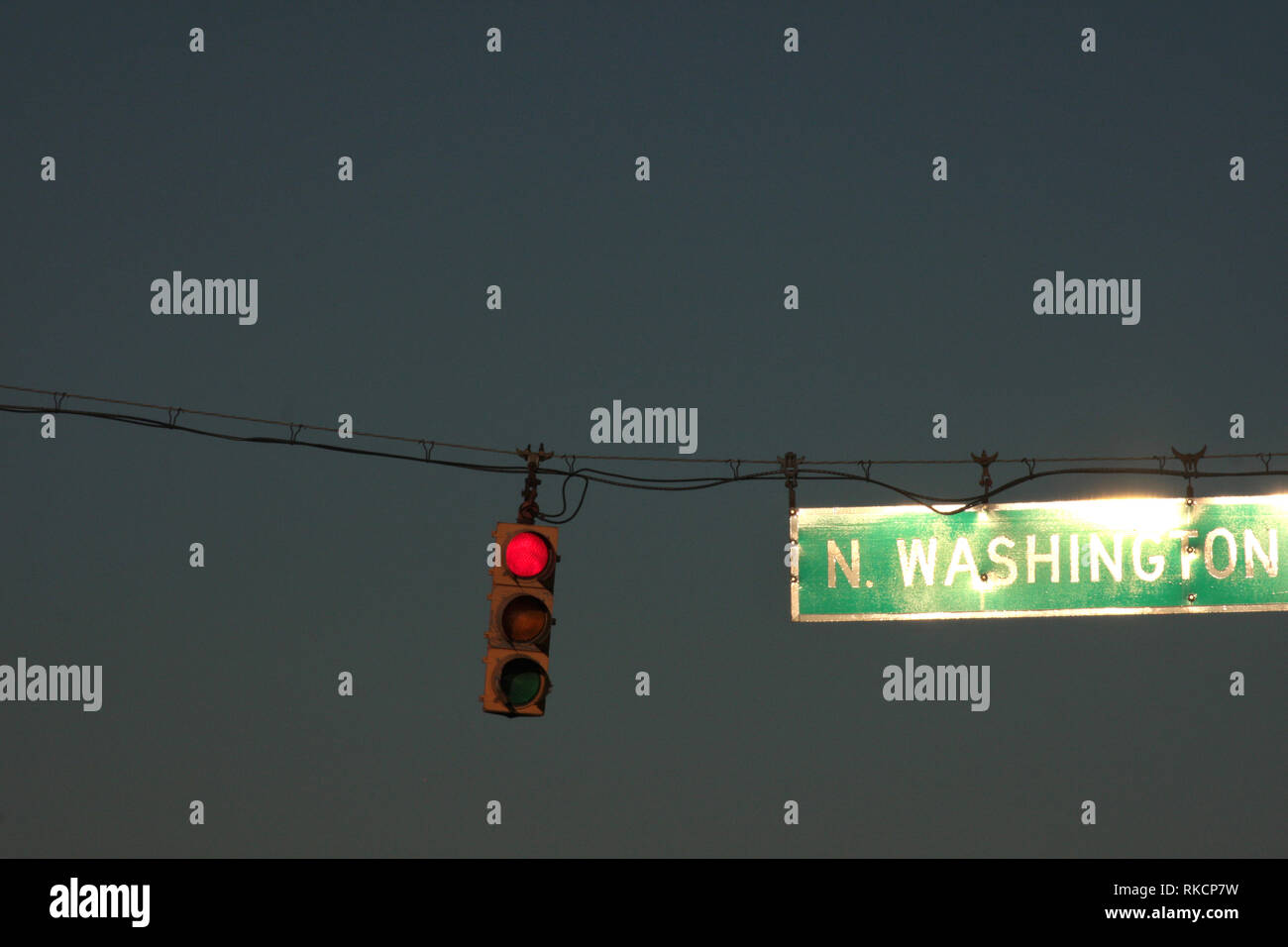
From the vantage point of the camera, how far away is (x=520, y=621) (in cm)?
816

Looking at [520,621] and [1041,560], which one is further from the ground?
[1041,560]

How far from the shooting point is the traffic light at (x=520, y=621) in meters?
8.02

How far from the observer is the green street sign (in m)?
8.71

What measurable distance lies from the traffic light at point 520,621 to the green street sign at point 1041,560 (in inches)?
64.8

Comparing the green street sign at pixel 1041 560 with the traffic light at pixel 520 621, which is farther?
the green street sign at pixel 1041 560

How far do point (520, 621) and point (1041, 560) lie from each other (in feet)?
10.9

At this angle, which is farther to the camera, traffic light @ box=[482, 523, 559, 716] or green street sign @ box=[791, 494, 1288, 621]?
green street sign @ box=[791, 494, 1288, 621]

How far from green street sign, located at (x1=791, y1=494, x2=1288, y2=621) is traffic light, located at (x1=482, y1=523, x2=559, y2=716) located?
64.8 inches

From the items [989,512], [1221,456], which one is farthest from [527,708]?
[1221,456]

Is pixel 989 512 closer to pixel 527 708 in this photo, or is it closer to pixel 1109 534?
pixel 1109 534
